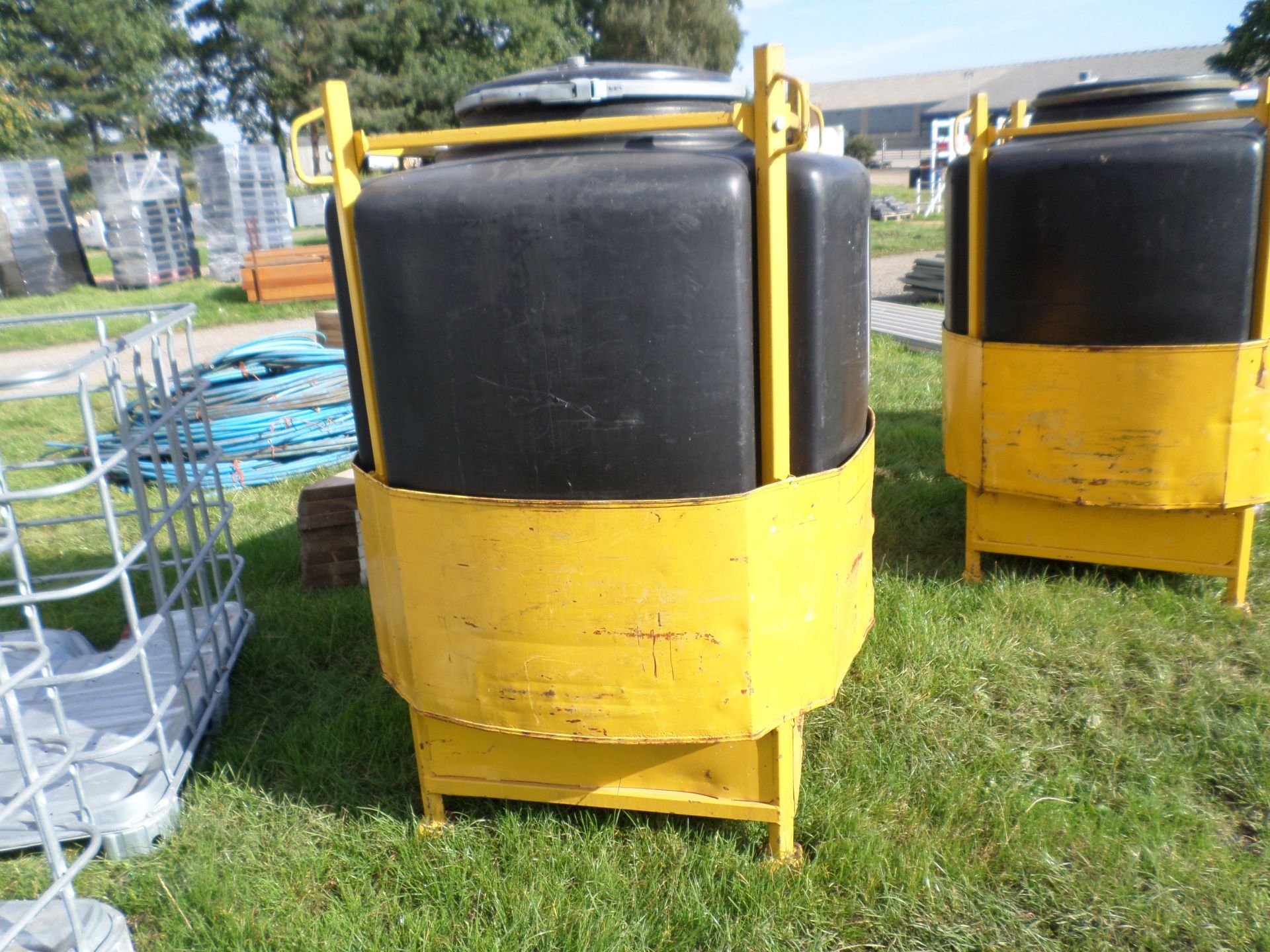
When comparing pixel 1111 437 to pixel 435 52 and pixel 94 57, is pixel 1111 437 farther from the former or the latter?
pixel 94 57

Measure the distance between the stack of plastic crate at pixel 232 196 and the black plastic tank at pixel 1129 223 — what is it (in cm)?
1619

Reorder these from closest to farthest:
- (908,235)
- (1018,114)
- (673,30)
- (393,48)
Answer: (1018,114) < (908,235) < (393,48) < (673,30)

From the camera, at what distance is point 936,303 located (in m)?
11.4

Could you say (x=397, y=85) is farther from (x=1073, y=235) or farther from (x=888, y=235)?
(x=1073, y=235)

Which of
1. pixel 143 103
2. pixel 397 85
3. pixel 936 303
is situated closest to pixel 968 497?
pixel 936 303

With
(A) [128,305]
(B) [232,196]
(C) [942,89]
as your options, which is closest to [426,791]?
(A) [128,305]

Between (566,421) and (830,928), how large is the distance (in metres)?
1.39

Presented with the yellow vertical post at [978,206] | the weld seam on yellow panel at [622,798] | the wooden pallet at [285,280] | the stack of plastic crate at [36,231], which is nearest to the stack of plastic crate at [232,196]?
the stack of plastic crate at [36,231]

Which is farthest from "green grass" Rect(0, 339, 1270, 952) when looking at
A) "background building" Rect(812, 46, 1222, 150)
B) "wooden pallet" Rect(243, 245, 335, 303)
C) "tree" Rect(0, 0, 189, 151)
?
"background building" Rect(812, 46, 1222, 150)

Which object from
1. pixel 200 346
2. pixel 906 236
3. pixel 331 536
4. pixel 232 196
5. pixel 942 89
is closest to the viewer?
pixel 331 536

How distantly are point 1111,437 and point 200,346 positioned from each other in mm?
10366

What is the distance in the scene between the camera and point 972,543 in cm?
406

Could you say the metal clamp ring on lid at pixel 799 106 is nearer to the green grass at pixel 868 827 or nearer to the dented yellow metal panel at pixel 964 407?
the green grass at pixel 868 827

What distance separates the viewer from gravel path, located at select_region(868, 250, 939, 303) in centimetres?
1223
